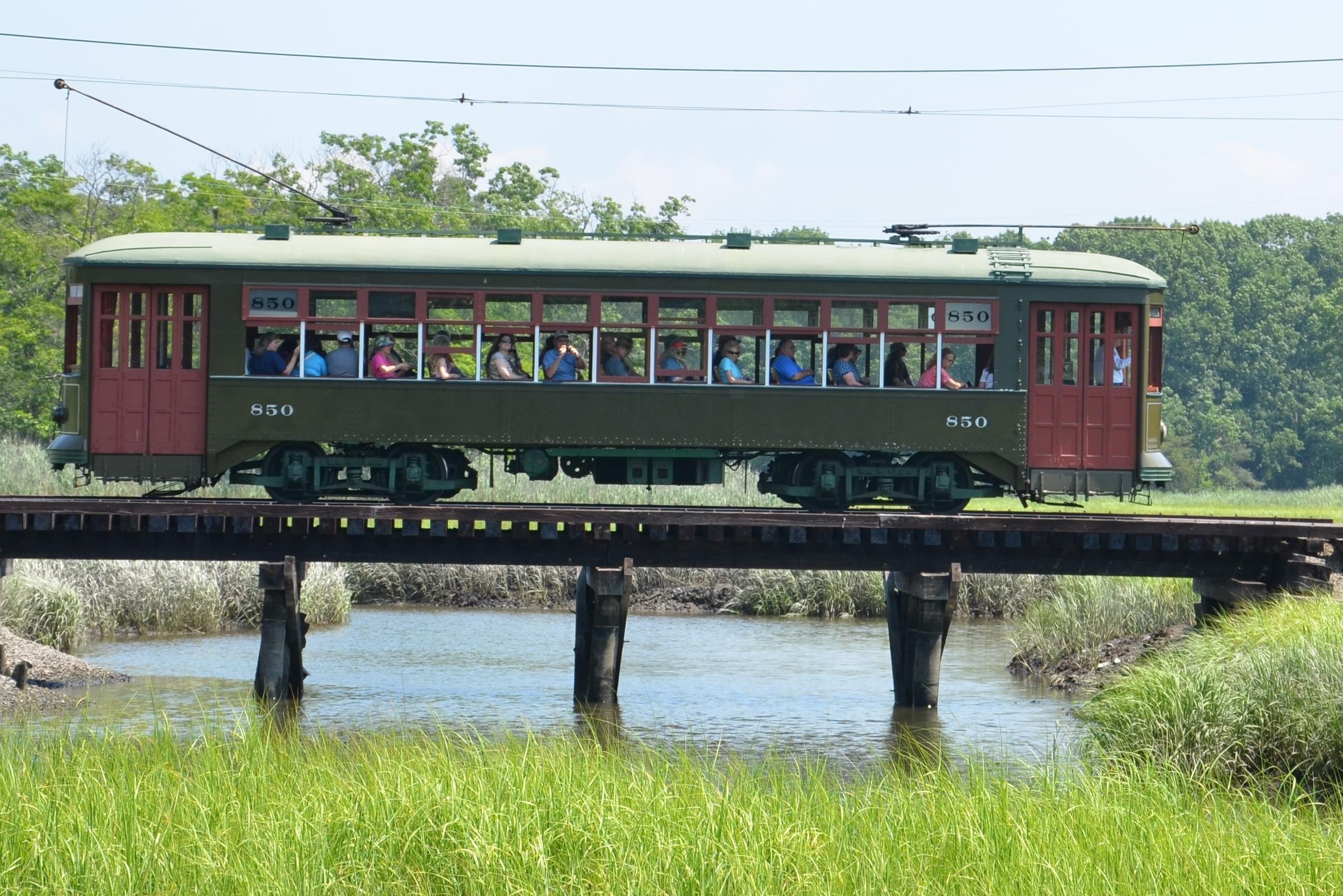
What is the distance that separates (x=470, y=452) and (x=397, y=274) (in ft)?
31.6

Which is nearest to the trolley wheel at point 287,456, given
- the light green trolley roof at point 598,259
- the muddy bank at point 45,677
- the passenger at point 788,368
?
the light green trolley roof at point 598,259

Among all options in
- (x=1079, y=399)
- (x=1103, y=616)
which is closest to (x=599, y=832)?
(x=1079, y=399)

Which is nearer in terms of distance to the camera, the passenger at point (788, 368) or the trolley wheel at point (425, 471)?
the passenger at point (788, 368)

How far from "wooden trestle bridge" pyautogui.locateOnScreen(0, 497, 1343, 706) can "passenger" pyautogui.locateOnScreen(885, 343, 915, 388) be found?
1.44 m

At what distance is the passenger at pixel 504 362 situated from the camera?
58.3 feet

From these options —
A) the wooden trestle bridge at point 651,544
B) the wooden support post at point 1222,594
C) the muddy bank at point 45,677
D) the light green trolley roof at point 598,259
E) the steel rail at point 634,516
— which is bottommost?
the muddy bank at point 45,677

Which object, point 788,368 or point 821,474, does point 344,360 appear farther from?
point 821,474

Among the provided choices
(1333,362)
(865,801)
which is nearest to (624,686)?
(865,801)

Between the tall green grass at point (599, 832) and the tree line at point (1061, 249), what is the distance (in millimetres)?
12792

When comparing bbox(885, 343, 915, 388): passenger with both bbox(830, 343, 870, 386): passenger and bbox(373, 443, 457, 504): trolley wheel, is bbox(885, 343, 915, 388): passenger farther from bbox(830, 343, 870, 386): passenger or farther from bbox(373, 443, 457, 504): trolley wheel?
bbox(373, 443, 457, 504): trolley wheel

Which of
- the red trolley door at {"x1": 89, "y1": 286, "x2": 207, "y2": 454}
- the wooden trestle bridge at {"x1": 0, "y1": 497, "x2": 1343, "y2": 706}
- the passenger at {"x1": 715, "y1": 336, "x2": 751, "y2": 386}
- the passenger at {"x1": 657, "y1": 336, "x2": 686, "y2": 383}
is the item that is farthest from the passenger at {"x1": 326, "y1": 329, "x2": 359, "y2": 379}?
the passenger at {"x1": 715, "y1": 336, "x2": 751, "y2": 386}

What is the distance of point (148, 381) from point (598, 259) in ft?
16.5

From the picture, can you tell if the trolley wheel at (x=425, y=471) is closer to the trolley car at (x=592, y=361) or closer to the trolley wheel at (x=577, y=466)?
the trolley car at (x=592, y=361)

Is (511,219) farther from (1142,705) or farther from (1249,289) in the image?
(1249,289)
